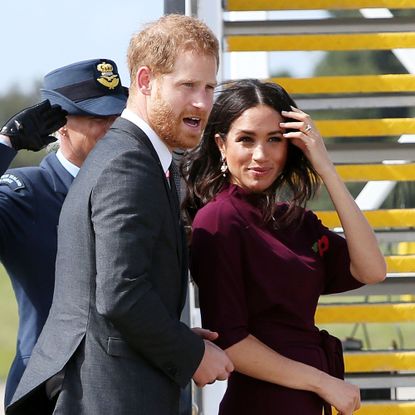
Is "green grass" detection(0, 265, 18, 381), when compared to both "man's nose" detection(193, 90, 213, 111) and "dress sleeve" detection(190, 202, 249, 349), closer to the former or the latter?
"dress sleeve" detection(190, 202, 249, 349)

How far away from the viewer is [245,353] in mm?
3096

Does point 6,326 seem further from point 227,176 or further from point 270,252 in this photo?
point 270,252

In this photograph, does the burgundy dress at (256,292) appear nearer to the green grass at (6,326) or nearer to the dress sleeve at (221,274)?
the dress sleeve at (221,274)

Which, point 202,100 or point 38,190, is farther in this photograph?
point 38,190

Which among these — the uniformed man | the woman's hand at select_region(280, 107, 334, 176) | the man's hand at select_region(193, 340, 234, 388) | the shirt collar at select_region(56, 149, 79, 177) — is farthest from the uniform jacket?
the woman's hand at select_region(280, 107, 334, 176)

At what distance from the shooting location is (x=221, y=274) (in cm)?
312

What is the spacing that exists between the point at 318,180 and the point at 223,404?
2.47 ft

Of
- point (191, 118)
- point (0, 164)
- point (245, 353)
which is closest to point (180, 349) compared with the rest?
point (245, 353)

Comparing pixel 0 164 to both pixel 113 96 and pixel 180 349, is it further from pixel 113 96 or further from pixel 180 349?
pixel 180 349

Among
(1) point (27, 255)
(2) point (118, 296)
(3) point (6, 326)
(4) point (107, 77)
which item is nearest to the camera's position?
(2) point (118, 296)

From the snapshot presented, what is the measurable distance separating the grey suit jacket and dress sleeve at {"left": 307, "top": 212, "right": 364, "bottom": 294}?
2.21ft

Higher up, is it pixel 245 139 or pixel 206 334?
pixel 245 139

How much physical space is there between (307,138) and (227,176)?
263 mm

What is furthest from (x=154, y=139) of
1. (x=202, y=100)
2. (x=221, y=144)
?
(x=221, y=144)
